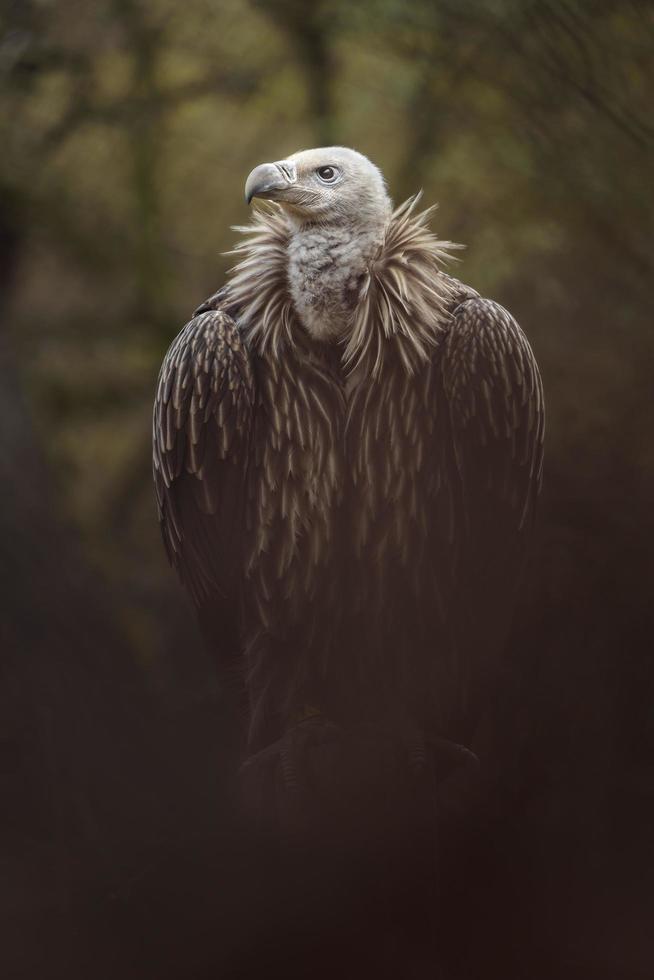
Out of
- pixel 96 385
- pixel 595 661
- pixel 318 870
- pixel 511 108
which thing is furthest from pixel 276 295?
pixel 318 870

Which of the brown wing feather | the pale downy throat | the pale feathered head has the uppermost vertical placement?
the pale feathered head

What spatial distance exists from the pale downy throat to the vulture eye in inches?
2.6

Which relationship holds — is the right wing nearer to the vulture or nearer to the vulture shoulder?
the vulture

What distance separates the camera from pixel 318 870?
2180mm

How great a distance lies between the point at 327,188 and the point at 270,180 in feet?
0.35

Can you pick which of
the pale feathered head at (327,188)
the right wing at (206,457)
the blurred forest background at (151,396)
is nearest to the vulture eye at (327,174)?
the pale feathered head at (327,188)

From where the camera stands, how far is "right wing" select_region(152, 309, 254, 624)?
212cm

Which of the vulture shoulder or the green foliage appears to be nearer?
the vulture shoulder

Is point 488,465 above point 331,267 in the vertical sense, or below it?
below

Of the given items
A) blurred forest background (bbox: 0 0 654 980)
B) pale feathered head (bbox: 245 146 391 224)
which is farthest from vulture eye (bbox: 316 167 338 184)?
blurred forest background (bbox: 0 0 654 980)

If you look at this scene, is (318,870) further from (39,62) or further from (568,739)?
(39,62)

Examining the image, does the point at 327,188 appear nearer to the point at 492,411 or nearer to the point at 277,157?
the point at 277,157

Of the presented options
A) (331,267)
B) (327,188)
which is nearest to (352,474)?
(331,267)

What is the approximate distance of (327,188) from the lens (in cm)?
207
